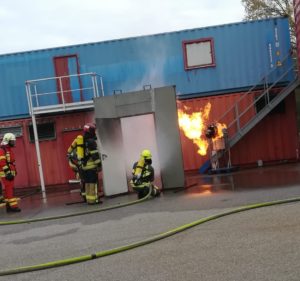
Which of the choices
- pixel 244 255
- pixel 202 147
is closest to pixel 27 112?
pixel 202 147

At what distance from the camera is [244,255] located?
16.3ft

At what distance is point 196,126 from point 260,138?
2381 millimetres

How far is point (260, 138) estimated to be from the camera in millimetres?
15188

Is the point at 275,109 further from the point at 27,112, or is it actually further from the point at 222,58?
the point at 27,112

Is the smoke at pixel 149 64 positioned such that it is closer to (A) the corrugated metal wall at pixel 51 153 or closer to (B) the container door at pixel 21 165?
(A) the corrugated metal wall at pixel 51 153

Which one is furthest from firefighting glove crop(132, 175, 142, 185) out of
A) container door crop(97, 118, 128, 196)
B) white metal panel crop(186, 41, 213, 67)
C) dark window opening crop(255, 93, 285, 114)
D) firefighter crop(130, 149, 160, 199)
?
dark window opening crop(255, 93, 285, 114)

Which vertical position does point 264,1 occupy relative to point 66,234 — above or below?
above

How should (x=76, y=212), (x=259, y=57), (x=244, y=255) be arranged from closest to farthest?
(x=244, y=255) < (x=76, y=212) < (x=259, y=57)

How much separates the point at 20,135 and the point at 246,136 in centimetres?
828

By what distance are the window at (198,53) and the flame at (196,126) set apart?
1.53 metres

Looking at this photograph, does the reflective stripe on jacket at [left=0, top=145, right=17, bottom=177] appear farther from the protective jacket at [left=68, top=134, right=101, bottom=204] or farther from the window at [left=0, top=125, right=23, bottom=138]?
the window at [left=0, top=125, right=23, bottom=138]

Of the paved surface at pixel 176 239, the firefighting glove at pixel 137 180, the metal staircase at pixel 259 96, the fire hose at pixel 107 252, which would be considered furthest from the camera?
the metal staircase at pixel 259 96

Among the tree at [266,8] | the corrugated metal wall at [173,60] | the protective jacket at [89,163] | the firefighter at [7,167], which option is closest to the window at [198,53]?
the corrugated metal wall at [173,60]

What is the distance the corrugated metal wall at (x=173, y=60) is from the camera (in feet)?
49.2
